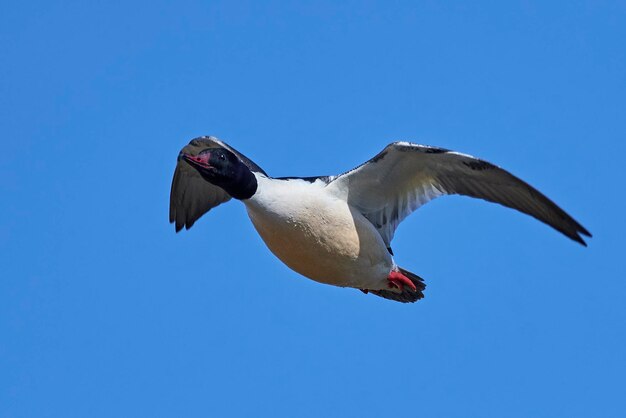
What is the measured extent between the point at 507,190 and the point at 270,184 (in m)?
2.23

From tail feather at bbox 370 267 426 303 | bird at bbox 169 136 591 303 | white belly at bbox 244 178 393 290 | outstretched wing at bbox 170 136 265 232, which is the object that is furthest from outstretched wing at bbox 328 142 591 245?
outstretched wing at bbox 170 136 265 232

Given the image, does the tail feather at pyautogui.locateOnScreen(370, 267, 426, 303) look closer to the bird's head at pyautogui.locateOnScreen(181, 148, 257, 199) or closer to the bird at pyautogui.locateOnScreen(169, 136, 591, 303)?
the bird at pyautogui.locateOnScreen(169, 136, 591, 303)

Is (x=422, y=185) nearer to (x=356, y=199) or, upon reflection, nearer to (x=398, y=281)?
(x=356, y=199)

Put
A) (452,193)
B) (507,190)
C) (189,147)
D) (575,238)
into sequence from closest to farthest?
(575,238) → (507,190) → (452,193) → (189,147)

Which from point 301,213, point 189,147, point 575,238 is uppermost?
point 189,147

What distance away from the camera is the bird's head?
9875 millimetres

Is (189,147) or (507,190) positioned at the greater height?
(189,147)

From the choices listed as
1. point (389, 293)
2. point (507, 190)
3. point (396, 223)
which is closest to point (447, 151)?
point (507, 190)

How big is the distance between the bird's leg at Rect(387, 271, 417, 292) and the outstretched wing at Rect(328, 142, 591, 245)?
36 cm

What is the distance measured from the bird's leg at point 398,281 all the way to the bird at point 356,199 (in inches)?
0.4

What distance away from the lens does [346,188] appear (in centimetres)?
1078

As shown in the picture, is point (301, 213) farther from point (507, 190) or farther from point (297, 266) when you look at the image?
point (507, 190)

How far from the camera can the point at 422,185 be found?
10.8 metres

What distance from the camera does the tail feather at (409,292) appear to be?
11.7 m
